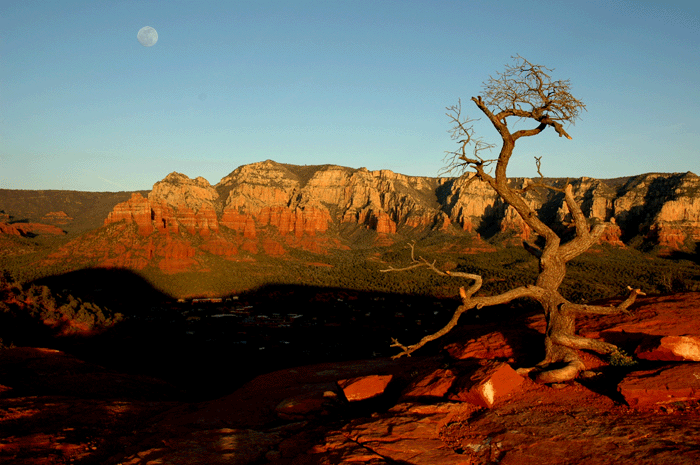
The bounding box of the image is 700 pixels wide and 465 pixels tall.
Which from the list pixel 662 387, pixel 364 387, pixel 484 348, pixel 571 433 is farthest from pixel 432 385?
pixel 662 387

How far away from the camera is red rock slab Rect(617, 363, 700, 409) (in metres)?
6.42

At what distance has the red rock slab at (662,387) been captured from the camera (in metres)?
6.42

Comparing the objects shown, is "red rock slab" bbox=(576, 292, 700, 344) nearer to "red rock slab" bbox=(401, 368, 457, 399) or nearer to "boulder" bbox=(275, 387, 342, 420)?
"red rock slab" bbox=(401, 368, 457, 399)

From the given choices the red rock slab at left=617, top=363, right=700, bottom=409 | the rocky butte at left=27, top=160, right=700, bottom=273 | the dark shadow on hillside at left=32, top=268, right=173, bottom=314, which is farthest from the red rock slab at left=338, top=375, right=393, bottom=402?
the dark shadow on hillside at left=32, top=268, right=173, bottom=314

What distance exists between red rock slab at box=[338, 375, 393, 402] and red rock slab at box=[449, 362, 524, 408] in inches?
74.9

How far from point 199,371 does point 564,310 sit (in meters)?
25.9

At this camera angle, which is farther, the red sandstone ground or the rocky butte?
the rocky butte

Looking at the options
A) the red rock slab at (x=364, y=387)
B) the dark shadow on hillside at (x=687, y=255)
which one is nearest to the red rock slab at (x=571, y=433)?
the red rock slab at (x=364, y=387)

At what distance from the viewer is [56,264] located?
67.1m

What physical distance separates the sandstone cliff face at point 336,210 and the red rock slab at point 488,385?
61.2m

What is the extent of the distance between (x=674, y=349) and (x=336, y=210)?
459 ft

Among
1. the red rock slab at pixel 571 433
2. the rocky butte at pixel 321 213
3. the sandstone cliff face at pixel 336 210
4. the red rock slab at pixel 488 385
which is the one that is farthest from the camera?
the sandstone cliff face at pixel 336 210

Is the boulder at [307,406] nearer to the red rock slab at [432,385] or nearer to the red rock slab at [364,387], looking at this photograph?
the red rock slab at [364,387]

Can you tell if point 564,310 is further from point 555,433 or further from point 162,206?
point 162,206
